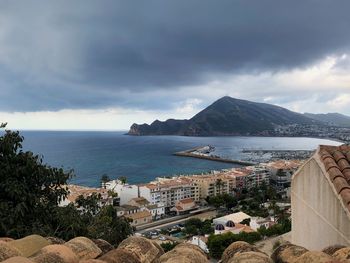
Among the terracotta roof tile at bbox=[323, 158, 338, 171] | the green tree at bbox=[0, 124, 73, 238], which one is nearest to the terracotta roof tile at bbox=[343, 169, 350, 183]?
the terracotta roof tile at bbox=[323, 158, 338, 171]

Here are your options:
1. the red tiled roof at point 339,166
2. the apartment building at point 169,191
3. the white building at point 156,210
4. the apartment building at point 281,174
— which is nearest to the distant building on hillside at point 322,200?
the red tiled roof at point 339,166

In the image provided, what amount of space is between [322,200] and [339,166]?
0.47 m

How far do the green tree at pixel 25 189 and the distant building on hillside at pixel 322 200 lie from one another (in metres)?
3.88

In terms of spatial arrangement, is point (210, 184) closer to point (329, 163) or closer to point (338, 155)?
point (338, 155)

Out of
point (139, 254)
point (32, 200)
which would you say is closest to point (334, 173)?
point (139, 254)

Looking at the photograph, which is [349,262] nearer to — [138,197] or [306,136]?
[138,197]

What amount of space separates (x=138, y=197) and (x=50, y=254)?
145ft

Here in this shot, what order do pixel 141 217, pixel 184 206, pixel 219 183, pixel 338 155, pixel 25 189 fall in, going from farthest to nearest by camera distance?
pixel 219 183 < pixel 184 206 < pixel 141 217 < pixel 25 189 < pixel 338 155

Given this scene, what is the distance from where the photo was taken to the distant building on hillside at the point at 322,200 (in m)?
3.49

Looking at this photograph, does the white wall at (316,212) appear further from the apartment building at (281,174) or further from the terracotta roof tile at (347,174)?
Result: the apartment building at (281,174)

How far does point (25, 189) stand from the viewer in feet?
21.6

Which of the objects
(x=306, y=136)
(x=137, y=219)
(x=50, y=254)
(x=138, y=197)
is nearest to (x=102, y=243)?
(x=50, y=254)

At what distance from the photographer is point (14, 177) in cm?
672

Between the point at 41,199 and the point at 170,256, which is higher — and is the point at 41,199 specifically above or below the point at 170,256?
below
